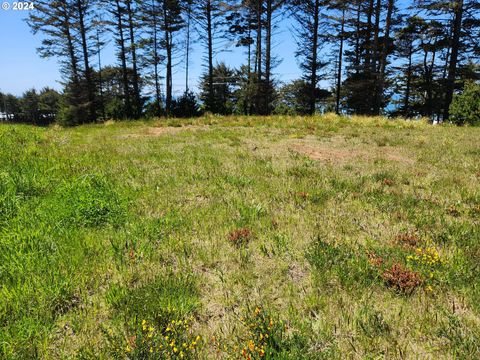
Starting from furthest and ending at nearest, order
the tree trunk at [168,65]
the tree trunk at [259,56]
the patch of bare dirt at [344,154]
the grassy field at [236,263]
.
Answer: the tree trunk at [168,65] < the tree trunk at [259,56] < the patch of bare dirt at [344,154] < the grassy field at [236,263]

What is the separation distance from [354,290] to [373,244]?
1.14 metres

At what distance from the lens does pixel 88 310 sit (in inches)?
106

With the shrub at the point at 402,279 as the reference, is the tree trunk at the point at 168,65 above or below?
above

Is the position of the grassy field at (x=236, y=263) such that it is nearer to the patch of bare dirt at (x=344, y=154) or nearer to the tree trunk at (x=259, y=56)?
the patch of bare dirt at (x=344, y=154)

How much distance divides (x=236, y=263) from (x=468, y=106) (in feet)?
78.8

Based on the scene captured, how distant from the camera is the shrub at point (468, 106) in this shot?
19.5 metres

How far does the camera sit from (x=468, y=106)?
1992 centimetres

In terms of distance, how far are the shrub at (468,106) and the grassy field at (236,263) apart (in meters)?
17.0

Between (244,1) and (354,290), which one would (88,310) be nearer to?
(354,290)

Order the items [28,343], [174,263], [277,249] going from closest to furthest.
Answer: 1. [28,343]
2. [174,263]
3. [277,249]

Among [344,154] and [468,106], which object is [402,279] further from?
[468,106]

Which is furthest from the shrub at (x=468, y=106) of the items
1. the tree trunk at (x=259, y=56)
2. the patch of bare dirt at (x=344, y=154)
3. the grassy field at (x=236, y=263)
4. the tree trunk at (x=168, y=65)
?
the tree trunk at (x=168, y=65)

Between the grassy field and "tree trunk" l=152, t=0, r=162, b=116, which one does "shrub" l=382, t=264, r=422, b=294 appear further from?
"tree trunk" l=152, t=0, r=162, b=116

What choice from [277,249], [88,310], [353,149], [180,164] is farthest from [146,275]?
[353,149]
